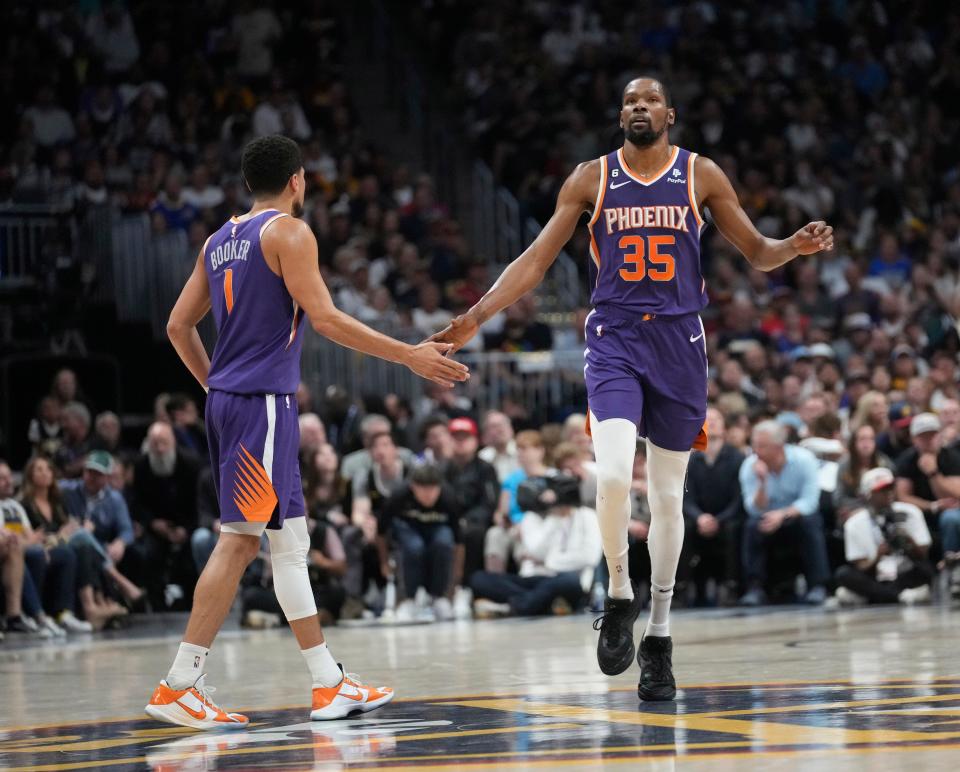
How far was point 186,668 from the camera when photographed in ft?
21.2

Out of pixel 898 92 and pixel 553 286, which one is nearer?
pixel 553 286

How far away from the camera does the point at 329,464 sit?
44.7 feet

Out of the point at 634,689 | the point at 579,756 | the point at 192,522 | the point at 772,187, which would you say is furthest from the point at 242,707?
the point at 772,187

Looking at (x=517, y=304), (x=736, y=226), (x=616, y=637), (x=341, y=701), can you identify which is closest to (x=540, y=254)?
(x=736, y=226)

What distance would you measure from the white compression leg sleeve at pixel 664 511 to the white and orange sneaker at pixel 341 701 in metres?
1.25

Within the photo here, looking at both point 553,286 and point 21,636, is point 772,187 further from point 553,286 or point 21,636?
point 21,636

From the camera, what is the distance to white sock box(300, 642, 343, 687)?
661 cm

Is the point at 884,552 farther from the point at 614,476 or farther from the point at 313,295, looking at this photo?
the point at 313,295

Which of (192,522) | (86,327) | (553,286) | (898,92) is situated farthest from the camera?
(898,92)

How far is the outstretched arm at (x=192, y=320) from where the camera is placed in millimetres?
6855

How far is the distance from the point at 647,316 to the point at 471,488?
23.7 ft

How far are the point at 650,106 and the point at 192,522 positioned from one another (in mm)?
8190

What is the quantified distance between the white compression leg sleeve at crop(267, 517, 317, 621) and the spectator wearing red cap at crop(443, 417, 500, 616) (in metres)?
7.09

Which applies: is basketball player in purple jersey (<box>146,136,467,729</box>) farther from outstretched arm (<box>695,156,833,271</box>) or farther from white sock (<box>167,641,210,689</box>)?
outstretched arm (<box>695,156,833,271</box>)
